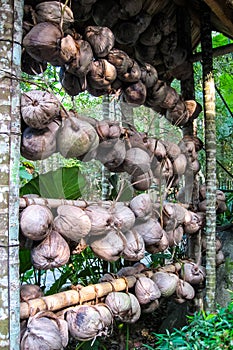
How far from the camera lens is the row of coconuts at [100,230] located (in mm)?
1289

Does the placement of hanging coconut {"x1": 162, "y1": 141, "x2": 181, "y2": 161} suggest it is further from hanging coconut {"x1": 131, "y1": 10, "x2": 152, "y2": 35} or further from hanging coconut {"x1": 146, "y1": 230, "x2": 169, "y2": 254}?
hanging coconut {"x1": 131, "y1": 10, "x2": 152, "y2": 35}

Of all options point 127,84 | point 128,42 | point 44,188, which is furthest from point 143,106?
point 44,188

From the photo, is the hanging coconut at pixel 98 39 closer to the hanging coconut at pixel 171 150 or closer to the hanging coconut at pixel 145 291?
the hanging coconut at pixel 171 150

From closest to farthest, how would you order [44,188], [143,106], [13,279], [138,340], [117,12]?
[13,279]
[44,188]
[117,12]
[143,106]
[138,340]

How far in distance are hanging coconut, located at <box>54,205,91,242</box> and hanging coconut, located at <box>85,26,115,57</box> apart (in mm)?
668

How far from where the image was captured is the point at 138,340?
7.18ft

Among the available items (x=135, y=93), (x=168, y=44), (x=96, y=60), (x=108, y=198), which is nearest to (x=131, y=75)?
(x=135, y=93)

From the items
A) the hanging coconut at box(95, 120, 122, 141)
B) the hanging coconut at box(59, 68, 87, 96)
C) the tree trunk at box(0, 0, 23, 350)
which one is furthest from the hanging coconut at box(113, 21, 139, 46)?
the tree trunk at box(0, 0, 23, 350)

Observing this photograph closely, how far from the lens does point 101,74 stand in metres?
1.64

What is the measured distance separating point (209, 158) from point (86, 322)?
1164 millimetres

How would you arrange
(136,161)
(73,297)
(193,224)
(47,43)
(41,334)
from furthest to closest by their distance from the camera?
(193,224)
(136,161)
(73,297)
(47,43)
(41,334)

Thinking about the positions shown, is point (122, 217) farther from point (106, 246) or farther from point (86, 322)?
point (86, 322)

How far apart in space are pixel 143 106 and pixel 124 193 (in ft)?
1.63

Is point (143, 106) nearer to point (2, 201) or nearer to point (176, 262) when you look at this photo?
point (176, 262)
